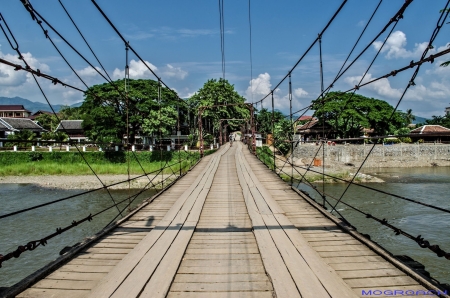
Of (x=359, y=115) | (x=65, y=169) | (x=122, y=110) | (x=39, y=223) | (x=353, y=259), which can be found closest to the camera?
(x=353, y=259)

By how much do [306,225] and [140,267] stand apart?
6.90 feet

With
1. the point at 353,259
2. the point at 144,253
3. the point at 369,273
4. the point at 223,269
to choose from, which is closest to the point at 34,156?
the point at 144,253

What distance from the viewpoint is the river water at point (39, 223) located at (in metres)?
9.51

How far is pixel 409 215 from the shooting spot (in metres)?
14.6

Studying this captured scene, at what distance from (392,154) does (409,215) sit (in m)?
23.0

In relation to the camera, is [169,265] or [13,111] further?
[13,111]

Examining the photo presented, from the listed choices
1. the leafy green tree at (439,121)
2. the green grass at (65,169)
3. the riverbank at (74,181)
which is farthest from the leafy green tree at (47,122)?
the leafy green tree at (439,121)

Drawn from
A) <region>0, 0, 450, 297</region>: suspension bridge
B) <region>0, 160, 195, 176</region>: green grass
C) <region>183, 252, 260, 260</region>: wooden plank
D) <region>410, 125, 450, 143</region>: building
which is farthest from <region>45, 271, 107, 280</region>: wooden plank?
<region>0, 160, 195, 176</region>: green grass

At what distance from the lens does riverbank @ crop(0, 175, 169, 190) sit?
23.0 meters

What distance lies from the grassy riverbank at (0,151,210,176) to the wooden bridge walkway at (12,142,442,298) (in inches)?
856

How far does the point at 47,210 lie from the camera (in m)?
16.0

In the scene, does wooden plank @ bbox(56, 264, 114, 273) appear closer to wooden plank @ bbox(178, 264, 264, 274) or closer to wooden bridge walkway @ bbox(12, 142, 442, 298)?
wooden bridge walkway @ bbox(12, 142, 442, 298)

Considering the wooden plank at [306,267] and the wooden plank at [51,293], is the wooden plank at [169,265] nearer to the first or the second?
the wooden plank at [51,293]

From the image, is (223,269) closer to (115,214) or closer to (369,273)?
(369,273)
